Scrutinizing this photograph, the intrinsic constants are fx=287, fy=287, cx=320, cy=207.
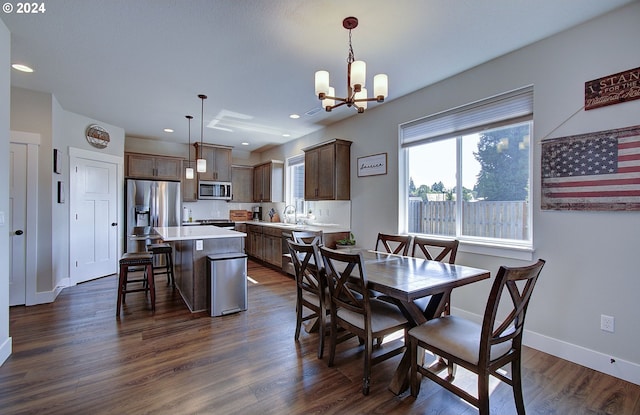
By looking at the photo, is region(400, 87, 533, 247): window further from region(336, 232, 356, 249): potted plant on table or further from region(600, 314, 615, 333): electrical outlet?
region(336, 232, 356, 249): potted plant on table

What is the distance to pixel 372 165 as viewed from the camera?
14.0 feet

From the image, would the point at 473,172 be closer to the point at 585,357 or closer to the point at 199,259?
the point at 585,357

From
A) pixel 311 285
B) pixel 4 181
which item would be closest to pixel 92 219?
pixel 4 181

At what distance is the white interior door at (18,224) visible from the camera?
11.4ft

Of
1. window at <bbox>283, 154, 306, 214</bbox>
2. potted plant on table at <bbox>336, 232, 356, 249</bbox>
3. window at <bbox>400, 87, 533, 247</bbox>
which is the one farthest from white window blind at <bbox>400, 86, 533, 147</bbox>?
window at <bbox>283, 154, 306, 214</bbox>

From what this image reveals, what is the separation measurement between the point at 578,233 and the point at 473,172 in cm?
110

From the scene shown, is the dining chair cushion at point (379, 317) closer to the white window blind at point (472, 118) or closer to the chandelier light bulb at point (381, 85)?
the chandelier light bulb at point (381, 85)

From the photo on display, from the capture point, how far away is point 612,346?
7.11ft

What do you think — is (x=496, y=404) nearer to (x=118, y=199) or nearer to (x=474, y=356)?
(x=474, y=356)

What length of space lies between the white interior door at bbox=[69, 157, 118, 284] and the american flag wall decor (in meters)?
6.09

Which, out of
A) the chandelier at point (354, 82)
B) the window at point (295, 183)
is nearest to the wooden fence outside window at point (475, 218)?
the chandelier at point (354, 82)

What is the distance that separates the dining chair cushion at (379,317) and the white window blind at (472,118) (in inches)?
84.7

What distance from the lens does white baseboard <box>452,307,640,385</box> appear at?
2.08 m

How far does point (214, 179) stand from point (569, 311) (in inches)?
251
